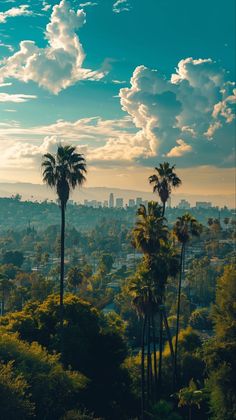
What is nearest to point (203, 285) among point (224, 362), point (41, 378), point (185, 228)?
point (185, 228)

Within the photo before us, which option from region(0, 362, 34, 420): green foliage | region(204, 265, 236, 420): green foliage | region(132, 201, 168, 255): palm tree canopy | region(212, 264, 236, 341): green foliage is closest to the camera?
region(0, 362, 34, 420): green foliage

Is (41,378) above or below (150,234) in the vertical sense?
below

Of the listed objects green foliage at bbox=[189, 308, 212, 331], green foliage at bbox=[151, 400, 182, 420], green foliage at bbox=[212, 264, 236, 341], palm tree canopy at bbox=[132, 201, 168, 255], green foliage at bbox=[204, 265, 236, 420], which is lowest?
green foliage at bbox=[189, 308, 212, 331]

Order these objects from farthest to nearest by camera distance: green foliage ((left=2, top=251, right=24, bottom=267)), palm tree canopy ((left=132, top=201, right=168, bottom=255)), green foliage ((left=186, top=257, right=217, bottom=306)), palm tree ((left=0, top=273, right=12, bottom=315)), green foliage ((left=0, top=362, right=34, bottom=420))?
green foliage ((left=2, top=251, right=24, bottom=267)) → green foliage ((left=186, top=257, right=217, bottom=306)) → palm tree ((left=0, top=273, right=12, bottom=315)) → palm tree canopy ((left=132, top=201, right=168, bottom=255)) → green foliage ((left=0, top=362, right=34, bottom=420))

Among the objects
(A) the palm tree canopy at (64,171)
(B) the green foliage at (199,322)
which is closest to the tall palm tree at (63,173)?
(A) the palm tree canopy at (64,171)

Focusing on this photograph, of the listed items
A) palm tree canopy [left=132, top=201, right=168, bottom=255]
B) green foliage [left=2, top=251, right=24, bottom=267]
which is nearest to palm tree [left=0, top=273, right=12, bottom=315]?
palm tree canopy [left=132, top=201, right=168, bottom=255]

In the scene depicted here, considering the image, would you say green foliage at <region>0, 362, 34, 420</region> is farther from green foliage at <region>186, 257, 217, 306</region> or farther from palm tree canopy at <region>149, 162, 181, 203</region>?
green foliage at <region>186, 257, 217, 306</region>

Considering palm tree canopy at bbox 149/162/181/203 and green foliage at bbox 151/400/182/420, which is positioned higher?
palm tree canopy at bbox 149/162/181/203

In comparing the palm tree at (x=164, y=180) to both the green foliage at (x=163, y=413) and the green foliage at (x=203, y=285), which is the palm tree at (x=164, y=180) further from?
the green foliage at (x=203, y=285)

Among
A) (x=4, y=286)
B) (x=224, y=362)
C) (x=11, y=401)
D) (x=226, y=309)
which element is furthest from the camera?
(x=4, y=286)

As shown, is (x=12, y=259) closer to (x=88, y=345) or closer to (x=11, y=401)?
(x=88, y=345)

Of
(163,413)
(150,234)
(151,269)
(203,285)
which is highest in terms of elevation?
(150,234)
